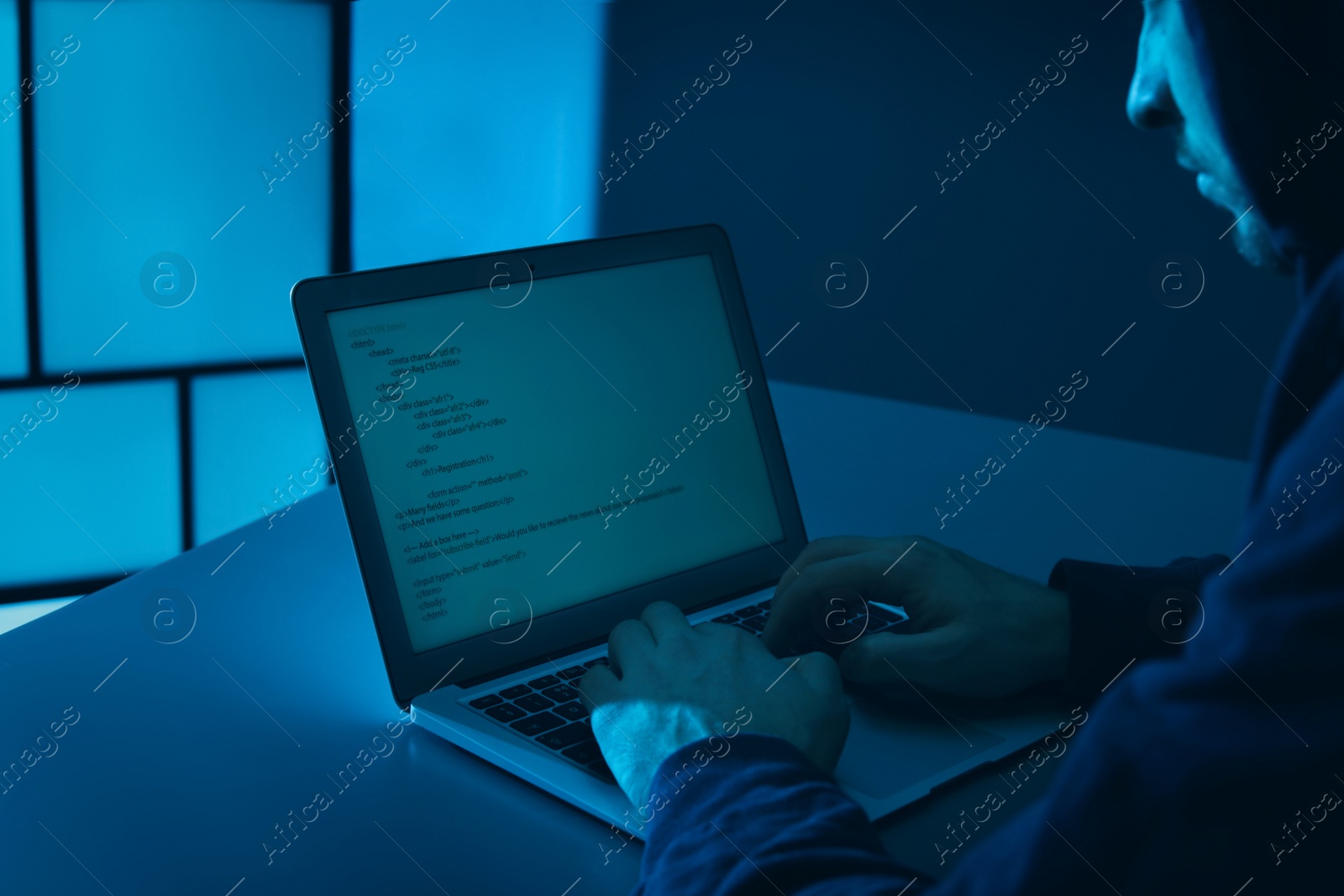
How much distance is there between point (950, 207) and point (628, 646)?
228cm

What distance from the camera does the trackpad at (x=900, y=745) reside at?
65 cm

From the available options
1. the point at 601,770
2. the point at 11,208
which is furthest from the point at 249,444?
the point at 601,770

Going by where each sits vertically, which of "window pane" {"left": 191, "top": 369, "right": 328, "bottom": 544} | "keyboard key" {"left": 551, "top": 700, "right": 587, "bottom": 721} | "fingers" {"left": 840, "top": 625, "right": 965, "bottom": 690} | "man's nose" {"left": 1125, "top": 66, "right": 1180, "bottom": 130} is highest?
"window pane" {"left": 191, "top": 369, "right": 328, "bottom": 544}

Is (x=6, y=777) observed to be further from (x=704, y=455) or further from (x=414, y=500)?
(x=704, y=455)

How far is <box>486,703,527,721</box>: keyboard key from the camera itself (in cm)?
70

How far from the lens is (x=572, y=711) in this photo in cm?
71

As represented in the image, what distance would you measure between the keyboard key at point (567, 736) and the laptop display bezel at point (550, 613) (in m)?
0.12

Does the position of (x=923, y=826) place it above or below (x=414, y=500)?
below

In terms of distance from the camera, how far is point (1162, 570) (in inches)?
32.5

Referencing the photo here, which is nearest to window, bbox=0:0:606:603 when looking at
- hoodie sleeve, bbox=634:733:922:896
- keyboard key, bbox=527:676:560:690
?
keyboard key, bbox=527:676:560:690

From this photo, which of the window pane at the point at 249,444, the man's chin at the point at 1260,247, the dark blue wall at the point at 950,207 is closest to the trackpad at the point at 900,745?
the man's chin at the point at 1260,247

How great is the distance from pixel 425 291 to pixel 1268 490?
609mm

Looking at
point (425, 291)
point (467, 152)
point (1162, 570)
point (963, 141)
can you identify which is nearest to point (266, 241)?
point (467, 152)

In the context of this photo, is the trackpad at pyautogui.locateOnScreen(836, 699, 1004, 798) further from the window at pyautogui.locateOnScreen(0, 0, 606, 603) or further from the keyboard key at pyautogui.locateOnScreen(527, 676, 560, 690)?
the window at pyautogui.locateOnScreen(0, 0, 606, 603)
